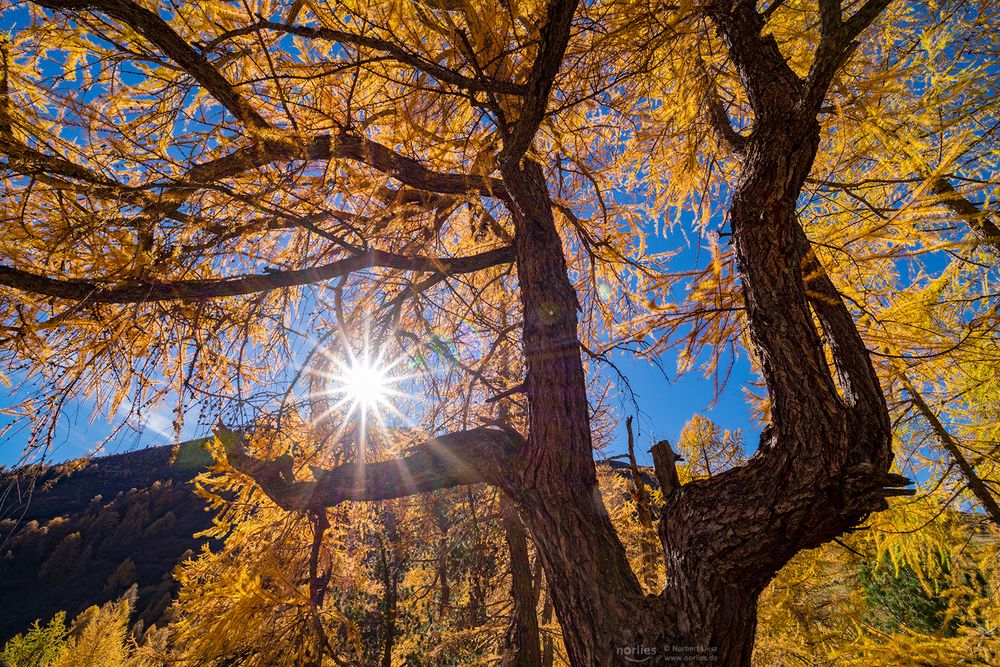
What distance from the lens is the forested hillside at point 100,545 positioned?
118ft

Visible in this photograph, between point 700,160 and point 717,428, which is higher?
point 700,160

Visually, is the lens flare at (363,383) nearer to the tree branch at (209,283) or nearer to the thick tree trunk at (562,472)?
the tree branch at (209,283)

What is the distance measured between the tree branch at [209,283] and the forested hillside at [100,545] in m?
41.8

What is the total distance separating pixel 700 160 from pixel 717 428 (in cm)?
745

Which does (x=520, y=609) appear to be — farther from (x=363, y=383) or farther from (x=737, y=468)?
(x=737, y=468)

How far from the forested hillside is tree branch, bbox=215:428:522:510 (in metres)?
41.5

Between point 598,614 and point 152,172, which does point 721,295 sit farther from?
point 152,172

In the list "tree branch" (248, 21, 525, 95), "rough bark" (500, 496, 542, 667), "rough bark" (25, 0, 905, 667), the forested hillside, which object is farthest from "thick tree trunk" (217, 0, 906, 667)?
the forested hillside

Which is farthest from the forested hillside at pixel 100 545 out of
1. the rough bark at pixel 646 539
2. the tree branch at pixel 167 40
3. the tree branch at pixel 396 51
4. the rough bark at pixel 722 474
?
the tree branch at pixel 396 51

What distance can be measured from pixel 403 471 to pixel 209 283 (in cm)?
149

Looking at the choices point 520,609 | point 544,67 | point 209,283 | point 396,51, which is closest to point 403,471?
point 209,283

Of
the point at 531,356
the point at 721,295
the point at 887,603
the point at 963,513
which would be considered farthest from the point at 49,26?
the point at 887,603

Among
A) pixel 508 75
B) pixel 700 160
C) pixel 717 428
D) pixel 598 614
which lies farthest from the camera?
pixel 717 428

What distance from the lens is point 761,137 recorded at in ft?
6.19
